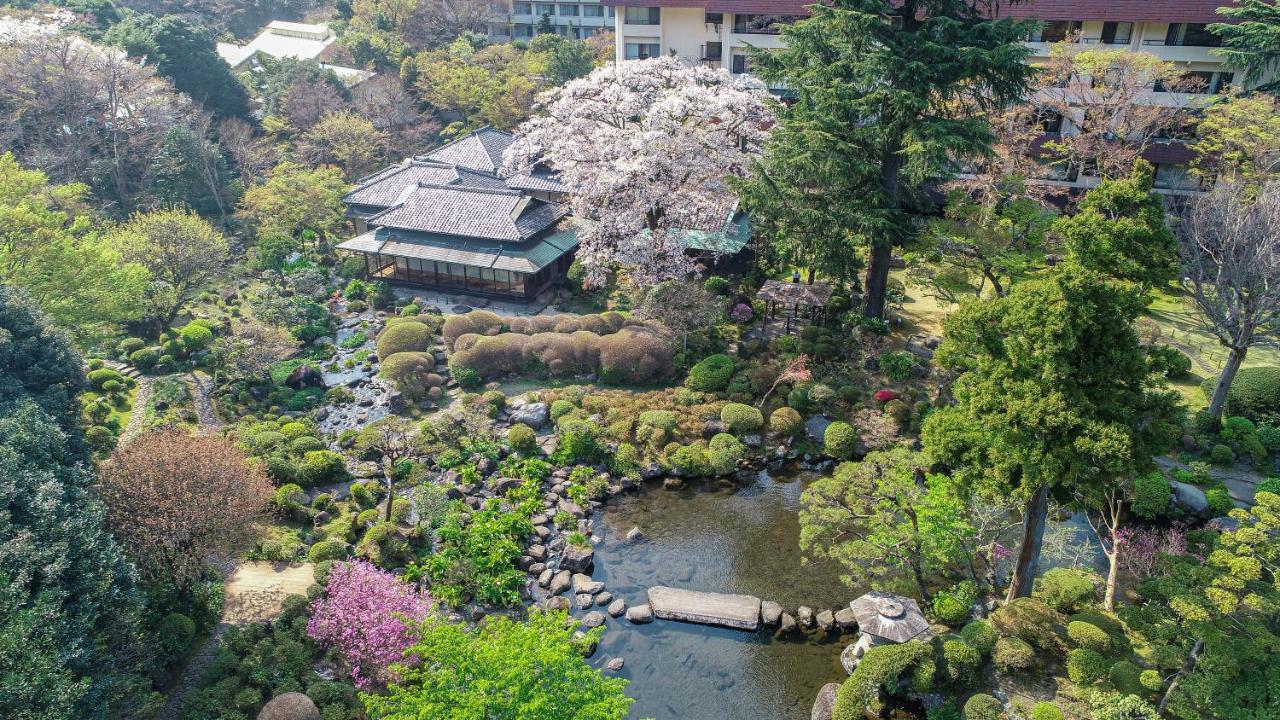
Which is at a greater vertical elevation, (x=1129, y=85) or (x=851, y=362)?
(x=1129, y=85)

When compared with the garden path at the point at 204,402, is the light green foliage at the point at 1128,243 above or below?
above

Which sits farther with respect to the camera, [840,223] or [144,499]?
[840,223]

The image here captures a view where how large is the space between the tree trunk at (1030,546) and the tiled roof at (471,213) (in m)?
26.1

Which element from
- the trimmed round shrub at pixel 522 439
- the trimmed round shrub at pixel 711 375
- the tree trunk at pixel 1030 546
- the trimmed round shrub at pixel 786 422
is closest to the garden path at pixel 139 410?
the trimmed round shrub at pixel 522 439

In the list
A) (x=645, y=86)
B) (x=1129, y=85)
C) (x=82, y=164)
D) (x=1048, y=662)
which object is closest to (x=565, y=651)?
(x=1048, y=662)

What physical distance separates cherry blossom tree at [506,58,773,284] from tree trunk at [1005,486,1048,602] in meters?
18.9

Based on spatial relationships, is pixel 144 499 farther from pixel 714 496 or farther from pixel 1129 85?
pixel 1129 85

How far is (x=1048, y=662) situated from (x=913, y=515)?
15.8ft

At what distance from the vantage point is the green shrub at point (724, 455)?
2808 centimetres

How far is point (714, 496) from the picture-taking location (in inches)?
1090

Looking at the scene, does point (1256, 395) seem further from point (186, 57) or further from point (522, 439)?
point (186, 57)

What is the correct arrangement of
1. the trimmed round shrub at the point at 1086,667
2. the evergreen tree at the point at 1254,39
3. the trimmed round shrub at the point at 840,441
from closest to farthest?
the trimmed round shrub at the point at 1086,667 → the trimmed round shrub at the point at 840,441 → the evergreen tree at the point at 1254,39

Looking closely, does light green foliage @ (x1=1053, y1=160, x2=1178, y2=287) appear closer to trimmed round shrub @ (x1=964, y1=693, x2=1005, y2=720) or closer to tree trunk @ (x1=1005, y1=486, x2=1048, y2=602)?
tree trunk @ (x1=1005, y1=486, x2=1048, y2=602)

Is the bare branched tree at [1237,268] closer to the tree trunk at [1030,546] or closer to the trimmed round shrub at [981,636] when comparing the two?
the tree trunk at [1030,546]
